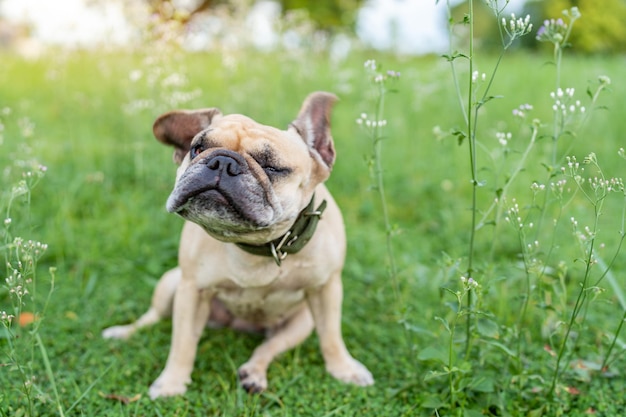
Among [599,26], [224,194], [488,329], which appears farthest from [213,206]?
[599,26]

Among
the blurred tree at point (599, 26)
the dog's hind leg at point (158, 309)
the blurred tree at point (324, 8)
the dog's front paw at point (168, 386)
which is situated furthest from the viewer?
the blurred tree at point (599, 26)

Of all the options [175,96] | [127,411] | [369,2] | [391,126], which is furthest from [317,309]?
[369,2]

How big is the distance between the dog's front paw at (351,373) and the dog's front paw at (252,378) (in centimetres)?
34

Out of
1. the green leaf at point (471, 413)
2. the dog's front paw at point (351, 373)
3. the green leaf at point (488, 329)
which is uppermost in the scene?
the green leaf at point (488, 329)

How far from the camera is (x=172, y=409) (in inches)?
113

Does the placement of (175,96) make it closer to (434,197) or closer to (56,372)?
(56,372)

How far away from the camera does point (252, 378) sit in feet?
10.2

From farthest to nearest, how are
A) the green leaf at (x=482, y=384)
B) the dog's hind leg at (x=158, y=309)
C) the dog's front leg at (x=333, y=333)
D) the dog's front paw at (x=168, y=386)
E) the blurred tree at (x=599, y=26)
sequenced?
the blurred tree at (x=599, y=26) → the dog's hind leg at (x=158, y=309) → the dog's front leg at (x=333, y=333) → the dog's front paw at (x=168, y=386) → the green leaf at (x=482, y=384)

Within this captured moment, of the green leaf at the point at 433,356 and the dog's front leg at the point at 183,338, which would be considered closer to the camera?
the green leaf at the point at 433,356

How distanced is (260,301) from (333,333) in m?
0.40

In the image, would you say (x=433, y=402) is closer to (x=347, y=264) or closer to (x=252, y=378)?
(x=252, y=378)

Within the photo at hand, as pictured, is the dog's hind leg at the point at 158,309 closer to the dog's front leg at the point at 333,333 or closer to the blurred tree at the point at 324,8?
the dog's front leg at the point at 333,333

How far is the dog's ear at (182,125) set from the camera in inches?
112

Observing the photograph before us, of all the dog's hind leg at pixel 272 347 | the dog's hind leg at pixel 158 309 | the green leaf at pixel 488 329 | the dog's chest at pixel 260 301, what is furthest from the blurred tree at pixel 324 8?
the green leaf at pixel 488 329
